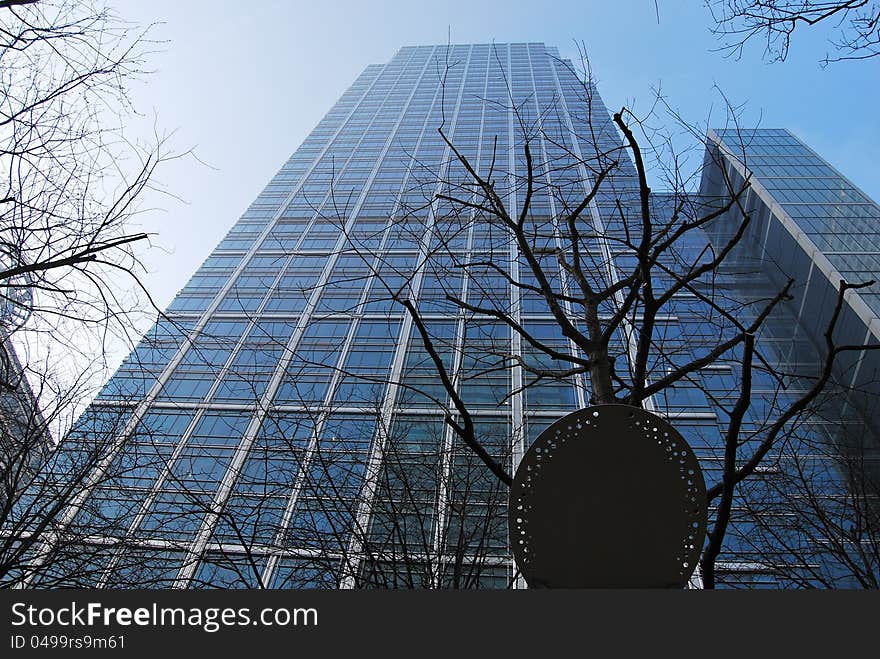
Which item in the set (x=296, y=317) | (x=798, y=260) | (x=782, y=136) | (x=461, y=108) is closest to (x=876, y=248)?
(x=798, y=260)

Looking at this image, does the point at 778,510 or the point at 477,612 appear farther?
the point at 778,510

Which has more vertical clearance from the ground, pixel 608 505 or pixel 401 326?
pixel 608 505

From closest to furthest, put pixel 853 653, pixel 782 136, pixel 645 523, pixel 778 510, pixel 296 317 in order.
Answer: pixel 853 653 → pixel 645 523 → pixel 778 510 → pixel 296 317 → pixel 782 136

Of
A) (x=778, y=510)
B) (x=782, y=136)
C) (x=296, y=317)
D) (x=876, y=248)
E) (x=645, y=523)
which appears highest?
(x=645, y=523)

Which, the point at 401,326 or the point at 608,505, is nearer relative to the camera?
the point at 608,505

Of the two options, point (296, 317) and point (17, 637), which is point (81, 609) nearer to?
point (17, 637)

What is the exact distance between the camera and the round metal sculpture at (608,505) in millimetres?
2512

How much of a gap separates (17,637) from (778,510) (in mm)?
8985

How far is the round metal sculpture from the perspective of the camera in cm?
251

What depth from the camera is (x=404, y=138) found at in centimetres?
5403

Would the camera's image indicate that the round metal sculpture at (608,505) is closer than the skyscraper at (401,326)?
Yes

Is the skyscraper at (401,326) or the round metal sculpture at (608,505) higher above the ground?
the round metal sculpture at (608,505)

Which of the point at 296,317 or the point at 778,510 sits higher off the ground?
the point at 778,510

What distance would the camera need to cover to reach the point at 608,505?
8.48 feet
